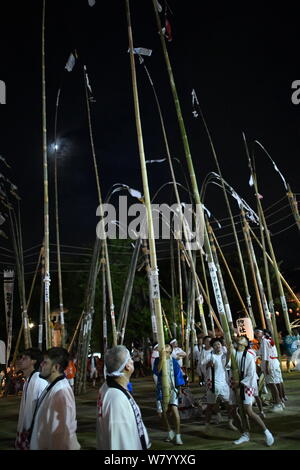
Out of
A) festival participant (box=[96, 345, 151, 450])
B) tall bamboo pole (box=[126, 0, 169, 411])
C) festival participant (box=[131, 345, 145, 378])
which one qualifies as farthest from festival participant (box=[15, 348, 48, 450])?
festival participant (box=[131, 345, 145, 378])

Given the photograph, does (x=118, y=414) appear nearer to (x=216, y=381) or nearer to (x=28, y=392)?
(x=28, y=392)

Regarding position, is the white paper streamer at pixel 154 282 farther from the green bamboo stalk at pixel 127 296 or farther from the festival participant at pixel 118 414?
the green bamboo stalk at pixel 127 296

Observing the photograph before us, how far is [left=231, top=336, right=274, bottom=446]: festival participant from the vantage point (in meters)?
7.28

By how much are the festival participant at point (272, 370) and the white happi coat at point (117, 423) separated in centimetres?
830

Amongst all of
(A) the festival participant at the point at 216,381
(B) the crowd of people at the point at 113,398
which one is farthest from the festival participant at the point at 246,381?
(A) the festival participant at the point at 216,381

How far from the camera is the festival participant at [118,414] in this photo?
3.42 meters

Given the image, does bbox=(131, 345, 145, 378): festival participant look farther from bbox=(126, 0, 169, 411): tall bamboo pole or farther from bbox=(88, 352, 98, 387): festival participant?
bbox=(126, 0, 169, 411): tall bamboo pole

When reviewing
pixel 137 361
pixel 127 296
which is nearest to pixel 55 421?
pixel 127 296

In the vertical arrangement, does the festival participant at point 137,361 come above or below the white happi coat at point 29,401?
below

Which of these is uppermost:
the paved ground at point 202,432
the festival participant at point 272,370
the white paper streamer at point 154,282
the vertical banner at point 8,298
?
the vertical banner at point 8,298

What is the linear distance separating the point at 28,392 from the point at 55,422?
147 cm

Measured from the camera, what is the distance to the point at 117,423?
3.42 meters

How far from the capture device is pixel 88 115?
1500 cm
